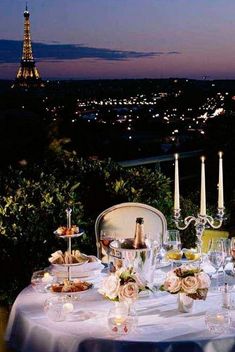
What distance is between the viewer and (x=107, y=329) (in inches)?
107

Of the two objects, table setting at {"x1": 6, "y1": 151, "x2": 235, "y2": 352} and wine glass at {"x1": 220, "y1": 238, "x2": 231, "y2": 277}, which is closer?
table setting at {"x1": 6, "y1": 151, "x2": 235, "y2": 352}

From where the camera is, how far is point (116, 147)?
52.3 feet

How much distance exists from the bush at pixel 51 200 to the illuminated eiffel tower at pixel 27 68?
5967cm

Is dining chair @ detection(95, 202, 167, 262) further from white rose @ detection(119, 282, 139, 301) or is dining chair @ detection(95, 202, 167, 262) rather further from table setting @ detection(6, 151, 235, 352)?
white rose @ detection(119, 282, 139, 301)

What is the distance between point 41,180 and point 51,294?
5.75 ft

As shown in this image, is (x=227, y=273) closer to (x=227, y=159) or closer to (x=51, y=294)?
(x=51, y=294)

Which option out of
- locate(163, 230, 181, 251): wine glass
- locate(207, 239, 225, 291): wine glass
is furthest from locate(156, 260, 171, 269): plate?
locate(207, 239, 225, 291): wine glass

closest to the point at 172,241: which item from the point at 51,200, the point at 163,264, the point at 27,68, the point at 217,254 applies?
the point at 163,264

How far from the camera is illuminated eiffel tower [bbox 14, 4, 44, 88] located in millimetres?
65562

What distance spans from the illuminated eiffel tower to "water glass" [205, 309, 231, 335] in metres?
62.5

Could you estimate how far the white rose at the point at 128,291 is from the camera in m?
2.78

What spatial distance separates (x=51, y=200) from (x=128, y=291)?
1.87 metres

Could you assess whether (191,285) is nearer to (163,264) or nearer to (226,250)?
(226,250)

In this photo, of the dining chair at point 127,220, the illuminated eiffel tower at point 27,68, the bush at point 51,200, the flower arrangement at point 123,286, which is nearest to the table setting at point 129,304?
the flower arrangement at point 123,286
